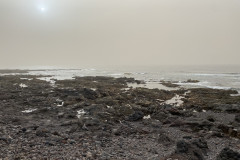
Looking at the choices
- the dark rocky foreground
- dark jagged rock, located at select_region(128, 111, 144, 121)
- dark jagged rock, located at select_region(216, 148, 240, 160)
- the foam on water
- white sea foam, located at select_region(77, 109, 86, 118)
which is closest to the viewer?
dark jagged rock, located at select_region(216, 148, 240, 160)

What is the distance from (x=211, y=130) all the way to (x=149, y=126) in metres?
5.15

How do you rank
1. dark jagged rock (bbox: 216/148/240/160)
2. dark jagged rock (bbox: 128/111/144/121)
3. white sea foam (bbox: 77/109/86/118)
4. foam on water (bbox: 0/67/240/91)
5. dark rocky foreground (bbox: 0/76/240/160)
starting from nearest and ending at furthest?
dark jagged rock (bbox: 216/148/240/160), dark rocky foreground (bbox: 0/76/240/160), dark jagged rock (bbox: 128/111/144/121), white sea foam (bbox: 77/109/86/118), foam on water (bbox: 0/67/240/91)

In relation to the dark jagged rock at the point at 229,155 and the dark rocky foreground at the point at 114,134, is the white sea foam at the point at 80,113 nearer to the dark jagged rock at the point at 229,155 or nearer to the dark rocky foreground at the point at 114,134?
the dark rocky foreground at the point at 114,134

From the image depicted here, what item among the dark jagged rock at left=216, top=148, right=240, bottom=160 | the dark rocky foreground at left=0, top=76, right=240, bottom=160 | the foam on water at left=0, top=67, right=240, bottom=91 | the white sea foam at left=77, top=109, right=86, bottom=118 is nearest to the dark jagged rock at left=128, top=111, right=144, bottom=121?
the dark rocky foreground at left=0, top=76, right=240, bottom=160

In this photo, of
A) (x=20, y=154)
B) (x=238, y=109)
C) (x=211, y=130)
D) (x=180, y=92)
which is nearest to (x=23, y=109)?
(x=20, y=154)

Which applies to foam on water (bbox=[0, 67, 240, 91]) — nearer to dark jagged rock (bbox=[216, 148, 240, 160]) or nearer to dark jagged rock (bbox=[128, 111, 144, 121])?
dark jagged rock (bbox=[128, 111, 144, 121])

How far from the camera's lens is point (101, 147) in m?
14.0

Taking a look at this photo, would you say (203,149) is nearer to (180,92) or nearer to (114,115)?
(114,115)

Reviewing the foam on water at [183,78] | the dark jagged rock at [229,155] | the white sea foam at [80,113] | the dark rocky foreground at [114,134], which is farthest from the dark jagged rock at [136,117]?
the foam on water at [183,78]

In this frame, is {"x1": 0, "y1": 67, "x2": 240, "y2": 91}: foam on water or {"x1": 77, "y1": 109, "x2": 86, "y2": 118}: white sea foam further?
{"x1": 0, "y1": 67, "x2": 240, "y2": 91}: foam on water

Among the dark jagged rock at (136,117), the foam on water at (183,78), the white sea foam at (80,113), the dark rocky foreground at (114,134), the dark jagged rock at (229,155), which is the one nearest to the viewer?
the dark jagged rock at (229,155)

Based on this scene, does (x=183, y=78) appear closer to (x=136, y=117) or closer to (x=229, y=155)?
(x=136, y=117)

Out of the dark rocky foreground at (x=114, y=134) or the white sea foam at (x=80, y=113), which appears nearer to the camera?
the dark rocky foreground at (x=114, y=134)

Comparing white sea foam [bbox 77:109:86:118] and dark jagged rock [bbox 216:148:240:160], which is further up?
dark jagged rock [bbox 216:148:240:160]
